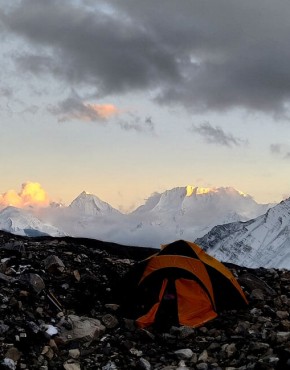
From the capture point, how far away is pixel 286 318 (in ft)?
43.2

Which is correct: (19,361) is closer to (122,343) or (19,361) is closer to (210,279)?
(122,343)

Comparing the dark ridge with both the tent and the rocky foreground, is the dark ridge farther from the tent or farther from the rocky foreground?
the tent

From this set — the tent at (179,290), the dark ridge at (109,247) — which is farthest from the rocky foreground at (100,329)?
the dark ridge at (109,247)

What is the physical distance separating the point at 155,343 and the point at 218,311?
2.20 meters

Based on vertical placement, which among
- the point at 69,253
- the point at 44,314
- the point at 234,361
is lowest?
the point at 234,361

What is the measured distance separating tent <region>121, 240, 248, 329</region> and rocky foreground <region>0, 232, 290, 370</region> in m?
0.29

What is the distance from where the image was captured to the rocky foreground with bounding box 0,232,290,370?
10664 mm

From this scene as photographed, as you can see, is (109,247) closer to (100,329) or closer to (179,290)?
(179,290)

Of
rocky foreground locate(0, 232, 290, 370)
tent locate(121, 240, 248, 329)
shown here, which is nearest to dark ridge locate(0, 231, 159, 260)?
rocky foreground locate(0, 232, 290, 370)

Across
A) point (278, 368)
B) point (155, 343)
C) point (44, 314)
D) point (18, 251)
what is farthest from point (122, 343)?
point (18, 251)

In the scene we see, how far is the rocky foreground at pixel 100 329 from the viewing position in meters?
10.7

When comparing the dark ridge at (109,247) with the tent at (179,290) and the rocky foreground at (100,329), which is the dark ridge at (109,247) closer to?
the rocky foreground at (100,329)

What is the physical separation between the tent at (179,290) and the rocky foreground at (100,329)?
290mm

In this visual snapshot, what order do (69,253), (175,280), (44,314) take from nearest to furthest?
(44,314) < (175,280) < (69,253)
